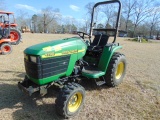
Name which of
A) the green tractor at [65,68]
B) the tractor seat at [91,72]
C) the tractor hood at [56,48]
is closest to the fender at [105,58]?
the green tractor at [65,68]

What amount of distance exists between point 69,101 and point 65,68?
65cm

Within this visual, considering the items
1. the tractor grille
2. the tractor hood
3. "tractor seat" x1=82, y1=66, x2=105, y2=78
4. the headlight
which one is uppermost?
the tractor hood

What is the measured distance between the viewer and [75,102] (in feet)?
10.7

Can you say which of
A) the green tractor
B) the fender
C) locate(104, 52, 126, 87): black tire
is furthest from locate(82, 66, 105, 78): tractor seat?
locate(104, 52, 126, 87): black tire

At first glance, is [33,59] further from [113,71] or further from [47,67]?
[113,71]

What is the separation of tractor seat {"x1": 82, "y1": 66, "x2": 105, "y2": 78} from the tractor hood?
500 millimetres

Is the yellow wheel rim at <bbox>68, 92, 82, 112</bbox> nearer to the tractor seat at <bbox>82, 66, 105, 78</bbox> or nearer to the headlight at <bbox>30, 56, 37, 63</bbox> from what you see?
the tractor seat at <bbox>82, 66, 105, 78</bbox>

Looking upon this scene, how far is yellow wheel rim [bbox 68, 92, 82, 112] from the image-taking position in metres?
3.10

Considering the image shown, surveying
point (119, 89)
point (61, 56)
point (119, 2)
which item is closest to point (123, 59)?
point (119, 89)

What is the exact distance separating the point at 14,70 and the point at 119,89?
3510 mm

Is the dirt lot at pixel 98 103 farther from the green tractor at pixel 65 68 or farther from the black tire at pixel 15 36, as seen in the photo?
the black tire at pixel 15 36

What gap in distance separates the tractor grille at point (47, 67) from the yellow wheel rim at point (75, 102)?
Result: 0.55 m

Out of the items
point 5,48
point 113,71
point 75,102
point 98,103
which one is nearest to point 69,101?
point 75,102

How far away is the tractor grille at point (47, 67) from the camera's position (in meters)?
2.93
